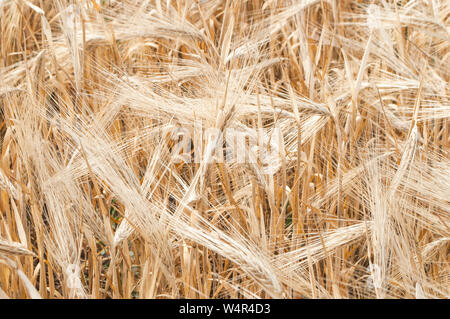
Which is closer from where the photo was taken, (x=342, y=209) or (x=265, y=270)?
(x=265, y=270)

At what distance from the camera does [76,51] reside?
105cm

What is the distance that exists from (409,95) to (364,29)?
23 centimetres

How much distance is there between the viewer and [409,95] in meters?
1.26

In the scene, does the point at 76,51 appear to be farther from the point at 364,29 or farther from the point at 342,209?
the point at 364,29

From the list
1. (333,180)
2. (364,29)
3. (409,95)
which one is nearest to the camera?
(333,180)

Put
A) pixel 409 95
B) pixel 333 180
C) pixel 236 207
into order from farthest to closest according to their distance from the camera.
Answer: pixel 409 95, pixel 333 180, pixel 236 207

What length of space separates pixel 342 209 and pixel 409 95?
43cm

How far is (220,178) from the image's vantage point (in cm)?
97

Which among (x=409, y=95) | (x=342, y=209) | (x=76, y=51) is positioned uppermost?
(x=76, y=51)

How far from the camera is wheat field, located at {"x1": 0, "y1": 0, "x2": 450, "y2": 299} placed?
2.63 ft

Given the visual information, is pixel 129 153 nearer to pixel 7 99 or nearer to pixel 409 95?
pixel 7 99

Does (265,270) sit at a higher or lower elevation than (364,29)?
lower

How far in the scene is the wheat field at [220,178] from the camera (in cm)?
80
